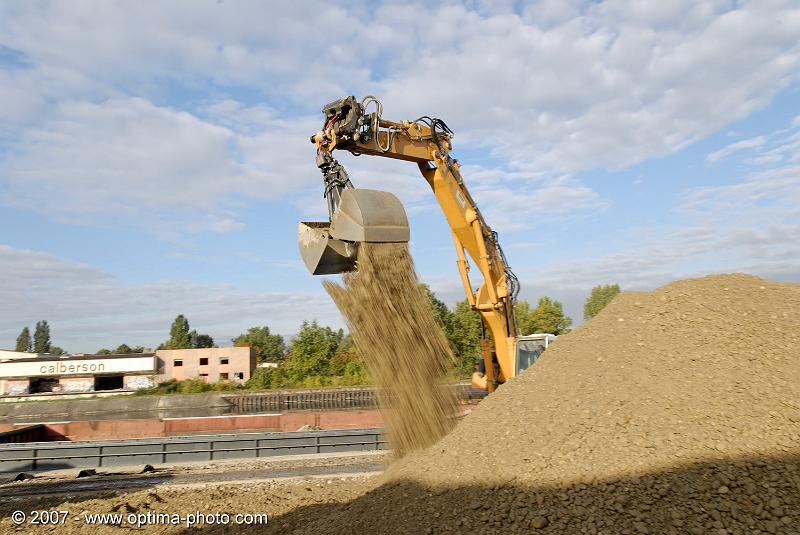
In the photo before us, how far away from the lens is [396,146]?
9672 millimetres

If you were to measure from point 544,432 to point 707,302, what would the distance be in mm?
2866

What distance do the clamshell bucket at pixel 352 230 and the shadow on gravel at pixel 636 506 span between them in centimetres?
327

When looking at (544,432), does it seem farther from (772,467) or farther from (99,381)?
(99,381)

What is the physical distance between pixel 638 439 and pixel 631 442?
67 millimetres

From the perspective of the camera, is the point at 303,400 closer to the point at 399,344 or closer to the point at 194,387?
the point at 194,387

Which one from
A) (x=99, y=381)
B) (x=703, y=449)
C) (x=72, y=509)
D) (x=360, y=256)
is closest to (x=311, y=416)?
(x=72, y=509)

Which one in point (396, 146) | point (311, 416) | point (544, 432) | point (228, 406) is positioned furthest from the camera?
point (228, 406)

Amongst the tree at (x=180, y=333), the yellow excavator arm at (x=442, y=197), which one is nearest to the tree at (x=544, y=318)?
the yellow excavator arm at (x=442, y=197)

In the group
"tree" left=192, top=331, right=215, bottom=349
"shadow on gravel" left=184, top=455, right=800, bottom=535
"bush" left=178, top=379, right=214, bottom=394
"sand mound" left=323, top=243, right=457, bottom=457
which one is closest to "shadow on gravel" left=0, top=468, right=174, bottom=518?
"sand mound" left=323, top=243, right=457, bottom=457

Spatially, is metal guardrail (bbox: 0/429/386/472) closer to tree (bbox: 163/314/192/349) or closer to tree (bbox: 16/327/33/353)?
tree (bbox: 163/314/192/349)

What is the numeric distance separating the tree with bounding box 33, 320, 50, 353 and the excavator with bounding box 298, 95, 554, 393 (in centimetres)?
12079

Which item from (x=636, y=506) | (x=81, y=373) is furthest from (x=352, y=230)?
(x=81, y=373)

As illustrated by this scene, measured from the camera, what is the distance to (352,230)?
712cm

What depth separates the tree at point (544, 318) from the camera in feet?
167
